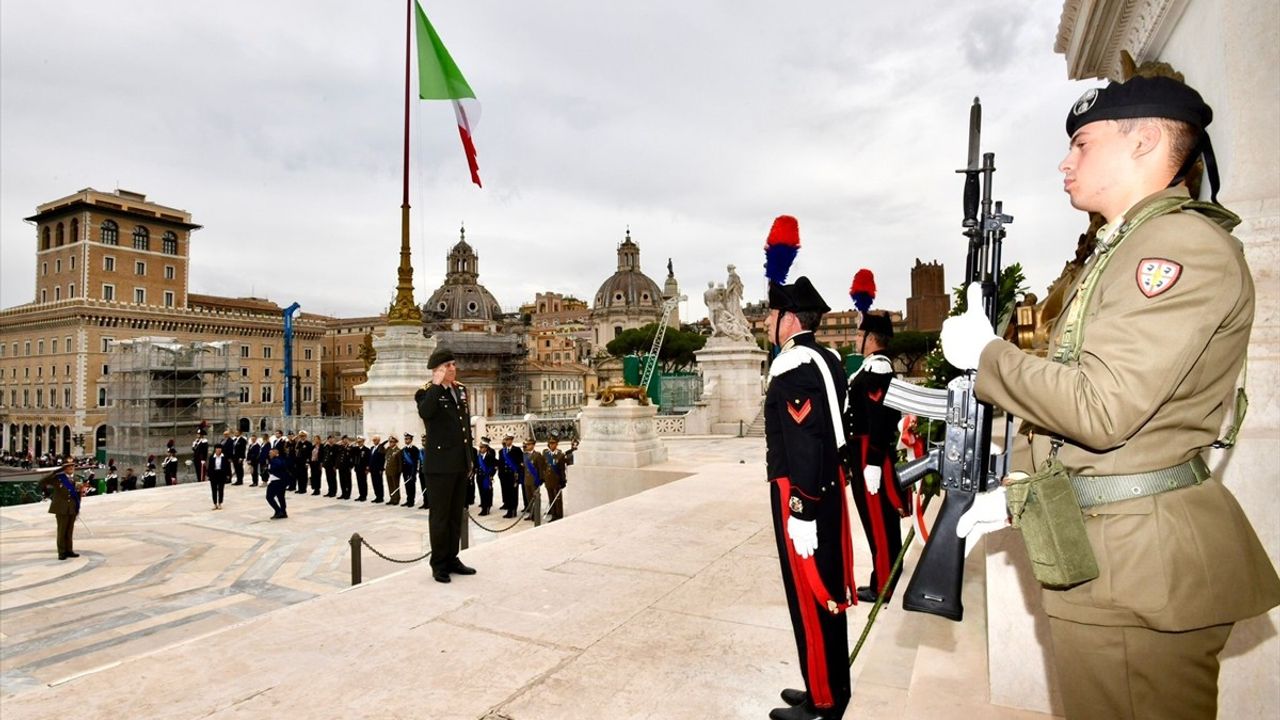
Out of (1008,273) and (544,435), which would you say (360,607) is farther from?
(544,435)

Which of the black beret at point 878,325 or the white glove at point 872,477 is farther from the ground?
the black beret at point 878,325

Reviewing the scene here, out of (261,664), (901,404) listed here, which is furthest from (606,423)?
(901,404)

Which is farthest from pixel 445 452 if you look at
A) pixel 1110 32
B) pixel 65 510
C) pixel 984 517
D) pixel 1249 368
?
pixel 65 510

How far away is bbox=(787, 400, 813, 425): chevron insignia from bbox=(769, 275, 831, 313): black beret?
574 millimetres

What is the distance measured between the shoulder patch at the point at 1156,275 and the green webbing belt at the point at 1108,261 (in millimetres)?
160

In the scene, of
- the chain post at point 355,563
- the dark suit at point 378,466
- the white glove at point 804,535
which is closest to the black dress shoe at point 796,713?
the white glove at point 804,535

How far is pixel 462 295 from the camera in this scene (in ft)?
405

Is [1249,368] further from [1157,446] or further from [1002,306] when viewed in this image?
[1002,306]

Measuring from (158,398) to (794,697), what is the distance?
5322 centimetres

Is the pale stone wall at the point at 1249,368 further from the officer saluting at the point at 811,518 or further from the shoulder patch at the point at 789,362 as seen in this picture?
the shoulder patch at the point at 789,362

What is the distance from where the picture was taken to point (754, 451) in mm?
16141

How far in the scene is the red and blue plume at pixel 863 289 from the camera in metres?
5.67

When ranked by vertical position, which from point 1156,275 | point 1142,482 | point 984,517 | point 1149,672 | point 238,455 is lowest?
point 238,455

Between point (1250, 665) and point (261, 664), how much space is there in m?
4.34
